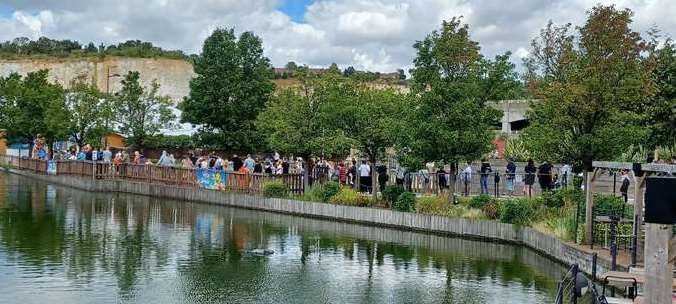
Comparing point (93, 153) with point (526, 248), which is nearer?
point (526, 248)


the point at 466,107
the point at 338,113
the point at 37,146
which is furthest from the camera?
the point at 37,146

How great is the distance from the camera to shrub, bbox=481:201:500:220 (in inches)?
965

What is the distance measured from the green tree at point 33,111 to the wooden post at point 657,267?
47418mm

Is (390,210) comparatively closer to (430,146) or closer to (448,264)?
(430,146)

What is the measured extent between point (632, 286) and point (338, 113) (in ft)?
58.1

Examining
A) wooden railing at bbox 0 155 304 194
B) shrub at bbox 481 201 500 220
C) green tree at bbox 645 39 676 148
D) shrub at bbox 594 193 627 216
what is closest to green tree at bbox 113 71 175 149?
wooden railing at bbox 0 155 304 194

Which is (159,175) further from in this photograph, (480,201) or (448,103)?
(480,201)

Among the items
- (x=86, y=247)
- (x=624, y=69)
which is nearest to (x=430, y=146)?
(x=624, y=69)

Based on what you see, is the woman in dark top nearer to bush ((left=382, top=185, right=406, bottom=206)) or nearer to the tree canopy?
the tree canopy

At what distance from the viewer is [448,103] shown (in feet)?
86.3

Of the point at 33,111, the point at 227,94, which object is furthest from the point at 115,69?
the point at 227,94

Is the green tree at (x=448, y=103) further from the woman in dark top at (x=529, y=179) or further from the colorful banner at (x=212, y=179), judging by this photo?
the colorful banner at (x=212, y=179)

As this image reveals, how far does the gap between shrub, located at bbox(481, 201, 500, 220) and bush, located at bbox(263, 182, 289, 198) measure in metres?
8.97

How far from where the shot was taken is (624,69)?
21922 mm
